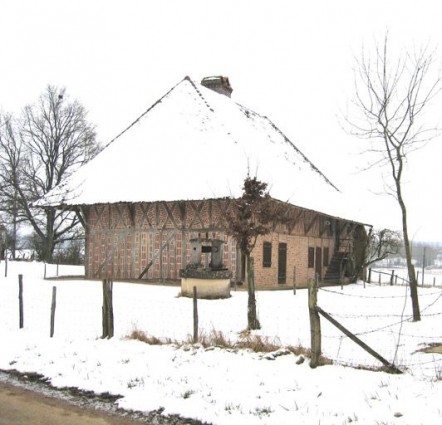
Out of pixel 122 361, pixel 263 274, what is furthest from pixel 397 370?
pixel 263 274

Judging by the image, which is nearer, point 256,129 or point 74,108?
point 256,129

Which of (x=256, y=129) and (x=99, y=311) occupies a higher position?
(x=256, y=129)

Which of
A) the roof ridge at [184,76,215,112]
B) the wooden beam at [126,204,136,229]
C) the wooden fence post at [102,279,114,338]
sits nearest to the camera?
the wooden fence post at [102,279,114,338]

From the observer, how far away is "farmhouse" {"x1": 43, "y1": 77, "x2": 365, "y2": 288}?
18.7m

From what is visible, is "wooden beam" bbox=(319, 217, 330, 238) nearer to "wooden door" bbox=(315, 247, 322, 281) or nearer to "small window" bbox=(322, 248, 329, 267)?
"wooden door" bbox=(315, 247, 322, 281)

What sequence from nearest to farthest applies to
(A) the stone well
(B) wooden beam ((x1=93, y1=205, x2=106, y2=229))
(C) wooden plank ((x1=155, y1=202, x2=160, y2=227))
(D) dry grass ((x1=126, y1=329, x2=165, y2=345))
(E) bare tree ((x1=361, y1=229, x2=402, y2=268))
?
(D) dry grass ((x1=126, y1=329, x2=165, y2=345))
(A) the stone well
(C) wooden plank ((x1=155, y1=202, x2=160, y2=227))
(B) wooden beam ((x1=93, y1=205, x2=106, y2=229))
(E) bare tree ((x1=361, y1=229, x2=402, y2=268))

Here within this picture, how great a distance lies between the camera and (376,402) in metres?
5.25

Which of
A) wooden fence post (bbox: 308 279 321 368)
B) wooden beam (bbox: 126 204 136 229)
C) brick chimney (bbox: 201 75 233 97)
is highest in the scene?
brick chimney (bbox: 201 75 233 97)

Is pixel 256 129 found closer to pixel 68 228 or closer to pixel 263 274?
pixel 263 274

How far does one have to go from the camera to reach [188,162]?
19828 mm

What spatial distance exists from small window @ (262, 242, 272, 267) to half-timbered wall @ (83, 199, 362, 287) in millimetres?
201

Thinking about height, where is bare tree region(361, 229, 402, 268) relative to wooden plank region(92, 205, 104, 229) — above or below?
below

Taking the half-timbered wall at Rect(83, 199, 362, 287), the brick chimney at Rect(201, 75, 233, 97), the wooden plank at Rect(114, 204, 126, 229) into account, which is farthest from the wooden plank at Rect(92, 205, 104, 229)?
the brick chimney at Rect(201, 75, 233, 97)

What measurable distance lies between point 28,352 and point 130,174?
1315 cm
